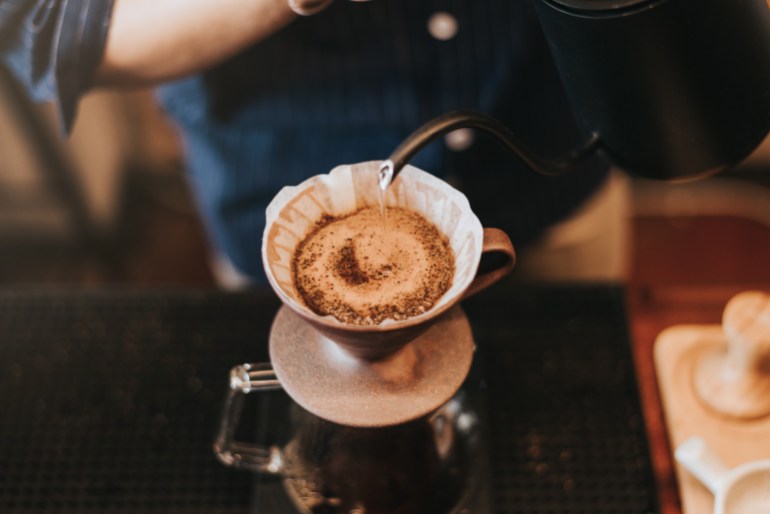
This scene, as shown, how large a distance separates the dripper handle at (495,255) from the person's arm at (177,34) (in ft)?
1.00

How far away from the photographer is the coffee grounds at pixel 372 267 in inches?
25.6

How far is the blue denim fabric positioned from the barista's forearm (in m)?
0.11

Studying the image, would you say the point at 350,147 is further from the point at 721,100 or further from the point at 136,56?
the point at 721,100

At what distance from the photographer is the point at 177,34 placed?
899 millimetres

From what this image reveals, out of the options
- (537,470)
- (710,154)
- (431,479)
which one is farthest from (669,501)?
(710,154)

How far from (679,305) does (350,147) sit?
1.63 ft

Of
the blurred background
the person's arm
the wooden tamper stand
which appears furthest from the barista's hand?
the blurred background

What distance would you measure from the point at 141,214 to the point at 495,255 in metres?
1.97

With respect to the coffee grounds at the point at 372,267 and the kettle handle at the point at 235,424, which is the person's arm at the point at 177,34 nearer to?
the coffee grounds at the point at 372,267

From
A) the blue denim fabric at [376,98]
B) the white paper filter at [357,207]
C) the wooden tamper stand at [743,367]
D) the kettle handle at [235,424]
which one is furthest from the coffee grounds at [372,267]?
the wooden tamper stand at [743,367]

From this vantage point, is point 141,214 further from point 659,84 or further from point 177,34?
point 659,84

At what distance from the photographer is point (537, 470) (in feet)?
3.01

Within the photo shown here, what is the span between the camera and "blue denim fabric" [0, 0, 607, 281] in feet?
3.53

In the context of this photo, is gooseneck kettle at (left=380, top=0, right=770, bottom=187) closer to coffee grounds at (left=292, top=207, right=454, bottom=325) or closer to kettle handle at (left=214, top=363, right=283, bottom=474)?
coffee grounds at (left=292, top=207, right=454, bottom=325)
